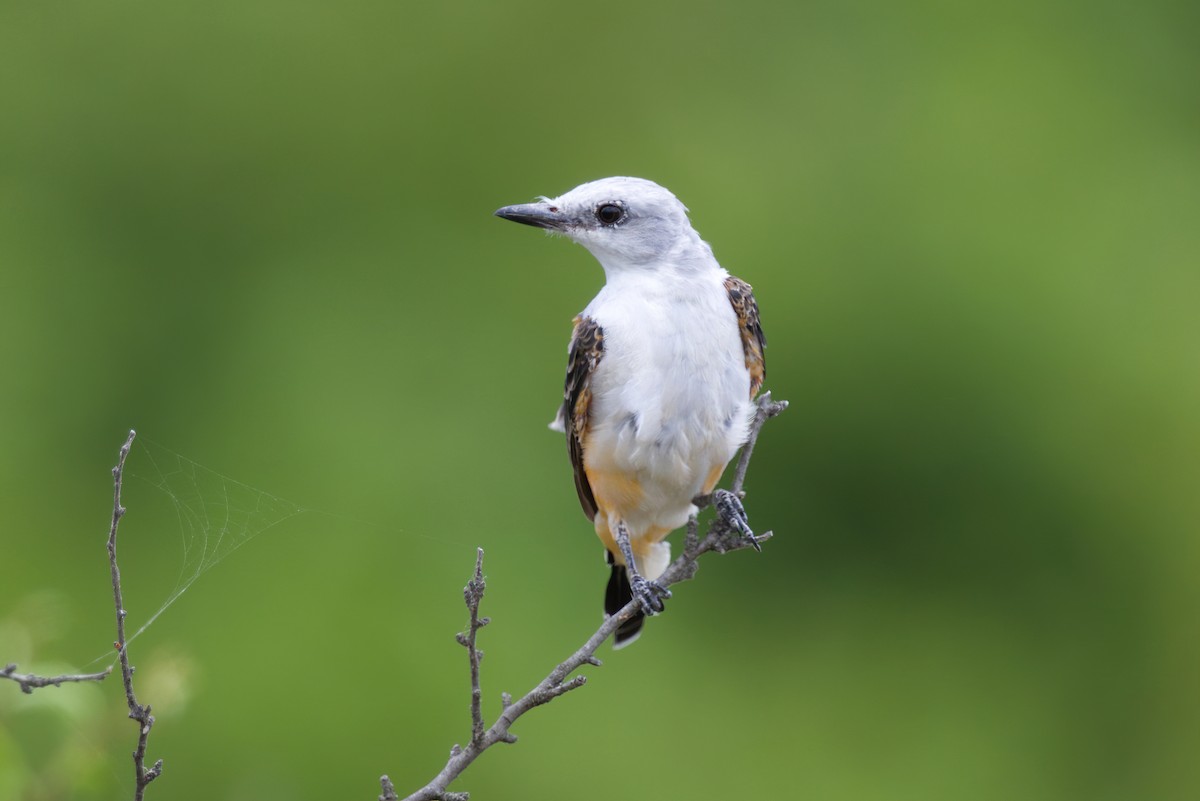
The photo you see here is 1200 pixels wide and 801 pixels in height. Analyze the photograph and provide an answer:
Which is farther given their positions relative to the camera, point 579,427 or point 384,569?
point 384,569

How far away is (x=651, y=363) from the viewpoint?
3191 mm

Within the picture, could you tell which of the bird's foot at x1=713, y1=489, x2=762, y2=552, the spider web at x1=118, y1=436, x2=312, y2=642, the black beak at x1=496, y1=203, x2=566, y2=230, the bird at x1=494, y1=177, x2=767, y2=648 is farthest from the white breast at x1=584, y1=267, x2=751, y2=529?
the spider web at x1=118, y1=436, x2=312, y2=642

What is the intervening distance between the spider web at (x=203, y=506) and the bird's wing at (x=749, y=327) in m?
1.37

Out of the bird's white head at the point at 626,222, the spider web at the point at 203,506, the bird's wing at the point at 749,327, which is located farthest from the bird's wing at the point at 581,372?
the spider web at the point at 203,506

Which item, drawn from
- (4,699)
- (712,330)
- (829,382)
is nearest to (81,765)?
(4,699)

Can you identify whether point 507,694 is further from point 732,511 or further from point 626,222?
point 626,222

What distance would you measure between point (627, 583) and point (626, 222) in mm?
1174

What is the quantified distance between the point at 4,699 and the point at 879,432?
15.7 ft

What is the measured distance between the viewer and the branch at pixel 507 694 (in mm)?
2234

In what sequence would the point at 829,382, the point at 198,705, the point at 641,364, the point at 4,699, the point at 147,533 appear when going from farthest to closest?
the point at 829,382 → the point at 147,533 → the point at 198,705 → the point at 641,364 → the point at 4,699

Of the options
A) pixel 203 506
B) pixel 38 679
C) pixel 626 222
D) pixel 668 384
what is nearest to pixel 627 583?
pixel 668 384

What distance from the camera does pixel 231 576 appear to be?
18.8ft

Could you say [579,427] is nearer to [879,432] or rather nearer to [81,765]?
[81,765]

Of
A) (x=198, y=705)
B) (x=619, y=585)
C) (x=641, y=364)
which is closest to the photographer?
(x=641, y=364)
